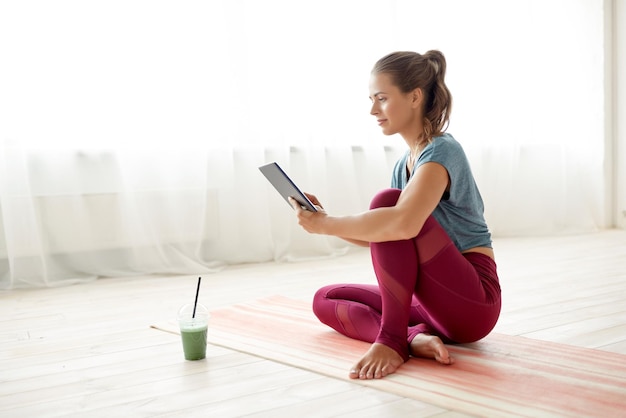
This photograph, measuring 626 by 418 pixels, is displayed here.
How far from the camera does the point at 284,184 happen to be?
1.58m

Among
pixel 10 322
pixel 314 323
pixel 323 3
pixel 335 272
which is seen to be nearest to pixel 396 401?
pixel 314 323

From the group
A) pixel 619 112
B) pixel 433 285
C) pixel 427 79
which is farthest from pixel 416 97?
pixel 619 112

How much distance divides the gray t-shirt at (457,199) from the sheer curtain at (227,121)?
1.84 m

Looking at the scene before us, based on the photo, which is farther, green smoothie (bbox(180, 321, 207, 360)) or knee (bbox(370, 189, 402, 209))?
green smoothie (bbox(180, 321, 207, 360))

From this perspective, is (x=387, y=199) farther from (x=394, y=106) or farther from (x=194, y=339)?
(x=194, y=339)

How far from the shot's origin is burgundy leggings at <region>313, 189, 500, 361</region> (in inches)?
60.7

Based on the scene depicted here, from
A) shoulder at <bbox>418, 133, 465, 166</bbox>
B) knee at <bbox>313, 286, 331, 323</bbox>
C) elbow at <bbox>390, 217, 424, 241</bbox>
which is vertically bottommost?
knee at <bbox>313, 286, 331, 323</bbox>

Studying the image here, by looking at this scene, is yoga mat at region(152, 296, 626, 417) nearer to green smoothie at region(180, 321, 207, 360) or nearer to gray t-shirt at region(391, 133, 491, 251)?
green smoothie at region(180, 321, 207, 360)

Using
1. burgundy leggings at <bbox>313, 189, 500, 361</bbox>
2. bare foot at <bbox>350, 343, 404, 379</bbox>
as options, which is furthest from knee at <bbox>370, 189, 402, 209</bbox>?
bare foot at <bbox>350, 343, 404, 379</bbox>

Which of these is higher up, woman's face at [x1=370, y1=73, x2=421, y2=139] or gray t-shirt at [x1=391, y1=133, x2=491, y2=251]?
woman's face at [x1=370, y1=73, x2=421, y2=139]

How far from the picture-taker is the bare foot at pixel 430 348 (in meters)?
1.56

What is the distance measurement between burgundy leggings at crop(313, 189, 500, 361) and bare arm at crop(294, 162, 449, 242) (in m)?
0.05

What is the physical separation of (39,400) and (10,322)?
0.95m

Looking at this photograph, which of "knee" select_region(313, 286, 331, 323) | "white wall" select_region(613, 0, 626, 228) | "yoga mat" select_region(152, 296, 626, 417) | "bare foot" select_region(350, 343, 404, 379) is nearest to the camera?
"yoga mat" select_region(152, 296, 626, 417)
